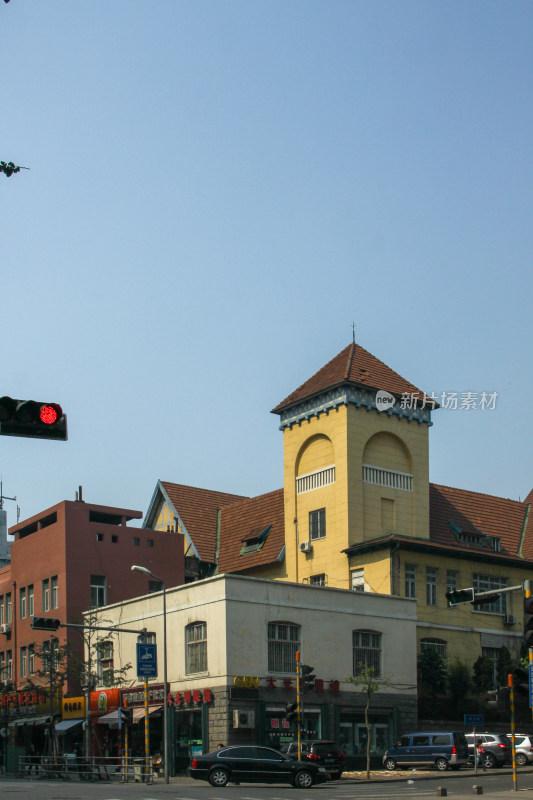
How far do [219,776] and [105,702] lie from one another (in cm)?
1573

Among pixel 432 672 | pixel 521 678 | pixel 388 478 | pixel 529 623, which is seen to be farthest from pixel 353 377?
pixel 529 623

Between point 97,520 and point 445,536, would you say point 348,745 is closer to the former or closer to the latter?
point 445,536

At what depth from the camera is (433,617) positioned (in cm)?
5094

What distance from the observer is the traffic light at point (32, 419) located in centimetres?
1264

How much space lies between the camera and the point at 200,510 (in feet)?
215

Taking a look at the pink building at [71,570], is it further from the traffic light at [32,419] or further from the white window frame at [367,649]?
the traffic light at [32,419]

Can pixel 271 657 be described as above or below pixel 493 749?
above

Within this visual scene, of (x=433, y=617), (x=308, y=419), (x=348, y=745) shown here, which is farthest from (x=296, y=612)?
(x=308, y=419)

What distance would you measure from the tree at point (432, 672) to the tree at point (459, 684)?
529mm

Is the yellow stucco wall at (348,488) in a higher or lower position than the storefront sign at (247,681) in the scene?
higher

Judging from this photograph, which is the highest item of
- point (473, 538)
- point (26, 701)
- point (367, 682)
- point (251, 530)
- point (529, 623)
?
point (251, 530)

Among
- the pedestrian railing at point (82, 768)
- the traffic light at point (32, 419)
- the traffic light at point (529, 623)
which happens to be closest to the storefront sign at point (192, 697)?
the pedestrian railing at point (82, 768)

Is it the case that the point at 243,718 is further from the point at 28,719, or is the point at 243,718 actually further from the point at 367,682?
the point at 28,719

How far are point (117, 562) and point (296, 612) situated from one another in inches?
584
